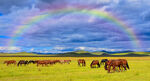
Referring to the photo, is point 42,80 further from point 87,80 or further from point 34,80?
Result: point 87,80

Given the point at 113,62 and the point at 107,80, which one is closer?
the point at 107,80

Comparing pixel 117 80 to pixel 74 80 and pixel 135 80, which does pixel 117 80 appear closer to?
pixel 135 80

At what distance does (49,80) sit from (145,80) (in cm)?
938

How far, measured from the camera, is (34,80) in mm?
15945

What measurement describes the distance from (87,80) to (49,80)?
3719 mm

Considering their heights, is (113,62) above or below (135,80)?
above

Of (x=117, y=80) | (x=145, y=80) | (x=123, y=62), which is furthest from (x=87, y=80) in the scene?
(x=123, y=62)

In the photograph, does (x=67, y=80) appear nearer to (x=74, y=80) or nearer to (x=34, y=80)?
(x=74, y=80)

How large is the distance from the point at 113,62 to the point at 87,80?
9037 millimetres

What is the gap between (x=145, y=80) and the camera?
1566 cm

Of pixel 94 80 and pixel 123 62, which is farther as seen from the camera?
pixel 123 62

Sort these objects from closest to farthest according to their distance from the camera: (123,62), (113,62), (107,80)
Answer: (107,80)
(113,62)
(123,62)

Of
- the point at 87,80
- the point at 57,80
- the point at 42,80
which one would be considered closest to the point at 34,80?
→ the point at 42,80

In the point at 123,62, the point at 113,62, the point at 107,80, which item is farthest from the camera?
the point at 123,62
